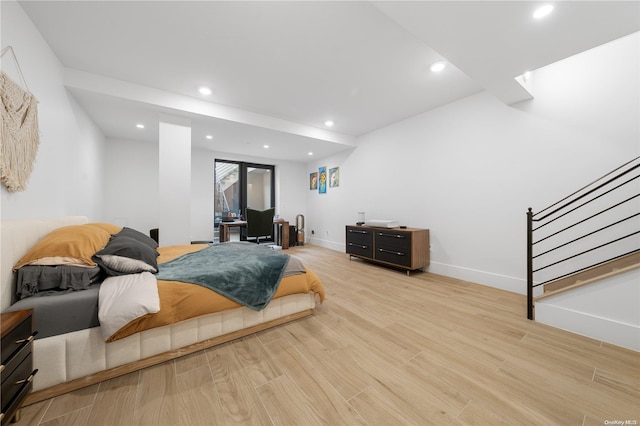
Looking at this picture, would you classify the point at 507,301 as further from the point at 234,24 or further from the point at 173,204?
the point at 173,204

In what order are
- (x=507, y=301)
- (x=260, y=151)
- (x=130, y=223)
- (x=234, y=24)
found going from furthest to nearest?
(x=260, y=151), (x=130, y=223), (x=507, y=301), (x=234, y=24)

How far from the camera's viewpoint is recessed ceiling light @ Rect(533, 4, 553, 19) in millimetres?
1468

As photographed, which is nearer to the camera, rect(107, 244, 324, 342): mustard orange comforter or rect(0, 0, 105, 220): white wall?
rect(107, 244, 324, 342): mustard orange comforter

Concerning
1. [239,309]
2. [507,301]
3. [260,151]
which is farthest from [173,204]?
[507,301]

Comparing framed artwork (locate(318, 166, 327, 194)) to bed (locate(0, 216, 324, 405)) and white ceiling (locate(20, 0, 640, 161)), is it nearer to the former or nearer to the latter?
white ceiling (locate(20, 0, 640, 161))

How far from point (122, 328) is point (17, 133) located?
1757mm

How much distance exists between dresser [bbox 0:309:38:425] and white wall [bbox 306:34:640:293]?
14.0 ft

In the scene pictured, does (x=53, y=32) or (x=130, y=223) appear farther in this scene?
(x=130, y=223)

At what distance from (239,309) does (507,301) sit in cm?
295

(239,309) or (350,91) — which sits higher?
(350,91)

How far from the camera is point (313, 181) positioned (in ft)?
21.8

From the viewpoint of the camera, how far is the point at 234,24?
79.2 inches

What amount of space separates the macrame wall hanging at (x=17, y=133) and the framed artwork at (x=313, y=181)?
517 centimetres

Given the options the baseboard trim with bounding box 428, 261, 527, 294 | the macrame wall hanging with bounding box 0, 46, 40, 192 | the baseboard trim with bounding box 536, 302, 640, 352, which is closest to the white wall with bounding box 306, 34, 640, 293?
the baseboard trim with bounding box 428, 261, 527, 294
